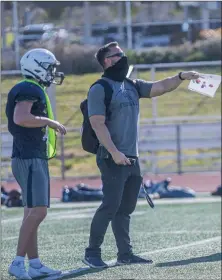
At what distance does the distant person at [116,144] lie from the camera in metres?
7.83

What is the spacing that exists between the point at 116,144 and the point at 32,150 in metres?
0.76

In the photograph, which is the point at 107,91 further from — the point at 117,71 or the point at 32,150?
the point at 32,150

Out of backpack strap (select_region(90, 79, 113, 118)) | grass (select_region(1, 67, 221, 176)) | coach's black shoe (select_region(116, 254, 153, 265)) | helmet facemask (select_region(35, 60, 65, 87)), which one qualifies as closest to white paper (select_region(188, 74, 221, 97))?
backpack strap (select_region(90, 79, 113, 118))

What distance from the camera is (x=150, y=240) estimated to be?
1062cm

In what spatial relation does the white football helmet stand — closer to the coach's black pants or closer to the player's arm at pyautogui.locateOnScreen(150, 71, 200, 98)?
the coach's black pants


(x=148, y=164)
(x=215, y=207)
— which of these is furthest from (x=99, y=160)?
(x=148, y=164)

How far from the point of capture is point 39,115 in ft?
25.1

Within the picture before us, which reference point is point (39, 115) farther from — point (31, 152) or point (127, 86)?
point (127, 86)

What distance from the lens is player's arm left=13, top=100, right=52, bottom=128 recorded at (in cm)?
743

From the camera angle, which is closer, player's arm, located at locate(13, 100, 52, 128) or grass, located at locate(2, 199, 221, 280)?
player's arm, located at locate(13, 100, 52, 128)

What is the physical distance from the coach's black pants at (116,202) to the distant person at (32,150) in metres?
0.49

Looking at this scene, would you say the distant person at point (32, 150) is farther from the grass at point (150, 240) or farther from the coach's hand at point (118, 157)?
Answer: the coach's hand at point (118, 157)

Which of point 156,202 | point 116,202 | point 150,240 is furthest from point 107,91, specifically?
point 156,202

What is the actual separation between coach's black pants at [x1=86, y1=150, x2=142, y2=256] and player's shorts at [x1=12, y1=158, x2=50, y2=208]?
20.7 inches
